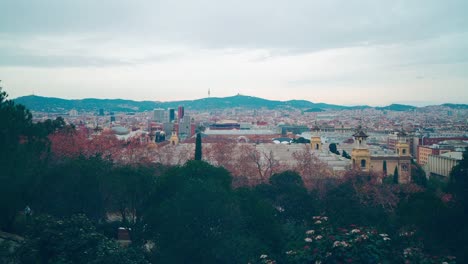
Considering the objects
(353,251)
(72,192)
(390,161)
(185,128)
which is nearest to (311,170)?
(390,161)

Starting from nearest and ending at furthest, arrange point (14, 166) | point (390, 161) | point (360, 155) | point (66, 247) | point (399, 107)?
point (66, 247)
point (14, 166)
point (360, 155)
point (390, 161)
point (399, 107)

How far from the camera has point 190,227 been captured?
9.84 metres

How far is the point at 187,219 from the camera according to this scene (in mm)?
9961

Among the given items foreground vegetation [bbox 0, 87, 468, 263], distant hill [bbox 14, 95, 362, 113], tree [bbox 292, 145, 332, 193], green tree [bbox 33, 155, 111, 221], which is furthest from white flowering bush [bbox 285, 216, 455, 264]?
distant hill [bbox 14, 95, 362, 113]

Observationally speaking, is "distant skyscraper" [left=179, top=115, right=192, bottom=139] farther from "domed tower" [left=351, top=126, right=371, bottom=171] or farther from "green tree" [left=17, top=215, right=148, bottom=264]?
"green tree" [left=17, top=215, right=148, bottom=264]

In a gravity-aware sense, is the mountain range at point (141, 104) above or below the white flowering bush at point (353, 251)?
above

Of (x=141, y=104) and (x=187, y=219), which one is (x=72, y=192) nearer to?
(x=187, y=219)

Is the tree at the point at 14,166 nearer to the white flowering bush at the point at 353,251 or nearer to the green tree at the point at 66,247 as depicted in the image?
the green tree at the point at 66,247

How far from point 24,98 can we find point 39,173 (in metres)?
116

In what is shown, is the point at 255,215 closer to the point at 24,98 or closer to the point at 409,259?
the point at 409,259

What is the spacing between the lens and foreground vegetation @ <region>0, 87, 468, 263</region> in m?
7.46

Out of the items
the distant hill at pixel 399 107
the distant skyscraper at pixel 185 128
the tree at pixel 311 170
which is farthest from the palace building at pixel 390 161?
the distant hill at pixel 399 107

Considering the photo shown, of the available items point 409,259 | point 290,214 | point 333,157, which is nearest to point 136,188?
point 290,214

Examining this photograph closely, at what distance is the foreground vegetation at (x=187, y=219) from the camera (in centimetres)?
746
